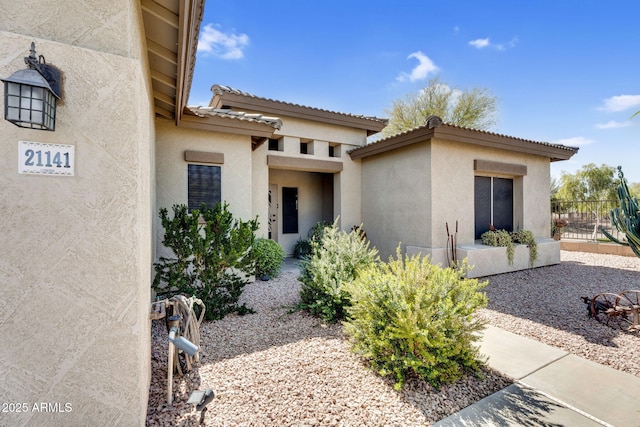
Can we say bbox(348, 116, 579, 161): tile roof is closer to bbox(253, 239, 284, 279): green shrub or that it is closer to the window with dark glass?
the window with dark glass

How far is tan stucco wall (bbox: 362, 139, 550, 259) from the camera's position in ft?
27.1

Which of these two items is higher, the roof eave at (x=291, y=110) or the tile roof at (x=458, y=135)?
the roof eave at (x=291, y=110)

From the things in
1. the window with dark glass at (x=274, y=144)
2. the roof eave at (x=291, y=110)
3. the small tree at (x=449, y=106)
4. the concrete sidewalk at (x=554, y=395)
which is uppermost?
the small tree at (x=449, y=106)

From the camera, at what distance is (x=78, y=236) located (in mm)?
2141

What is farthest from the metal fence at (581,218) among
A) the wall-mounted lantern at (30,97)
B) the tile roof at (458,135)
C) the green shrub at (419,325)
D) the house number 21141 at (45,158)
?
the wall-mounted lantern at (30,97)

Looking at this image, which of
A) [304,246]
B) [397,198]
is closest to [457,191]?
[397,198]

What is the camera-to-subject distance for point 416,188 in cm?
862

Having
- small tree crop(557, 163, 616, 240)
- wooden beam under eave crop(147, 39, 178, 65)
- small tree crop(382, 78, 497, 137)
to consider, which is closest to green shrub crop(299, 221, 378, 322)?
wooden beam under eave crop(147, 39, 178, 65)

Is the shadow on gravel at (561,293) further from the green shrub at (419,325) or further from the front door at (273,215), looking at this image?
the front door at (273,215)

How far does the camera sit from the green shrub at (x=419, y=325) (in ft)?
10.4

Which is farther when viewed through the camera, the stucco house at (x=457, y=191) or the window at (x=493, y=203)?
the window at (x=493, y=203)

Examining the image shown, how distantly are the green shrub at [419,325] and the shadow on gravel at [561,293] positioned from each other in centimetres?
243

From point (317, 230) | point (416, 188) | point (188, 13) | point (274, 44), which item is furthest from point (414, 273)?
point (274, 44)

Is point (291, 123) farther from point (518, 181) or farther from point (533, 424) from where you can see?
point (533, 424)
